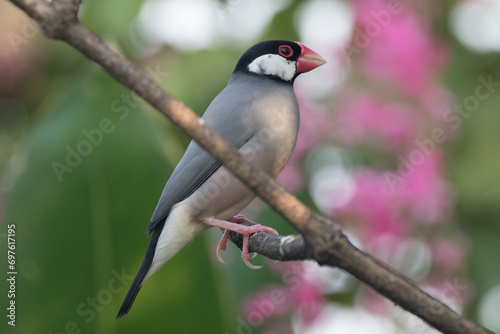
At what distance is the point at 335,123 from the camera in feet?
8.65

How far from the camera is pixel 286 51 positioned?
2.38 m

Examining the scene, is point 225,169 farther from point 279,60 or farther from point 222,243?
point 279,60

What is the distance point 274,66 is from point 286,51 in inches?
2.9

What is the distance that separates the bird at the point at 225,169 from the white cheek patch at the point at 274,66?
4.6 inches

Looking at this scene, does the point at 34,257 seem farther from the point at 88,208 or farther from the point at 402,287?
the point at 402,287

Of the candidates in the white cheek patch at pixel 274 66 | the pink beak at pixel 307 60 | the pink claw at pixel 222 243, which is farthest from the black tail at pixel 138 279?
the pink beak at pixel 307 60

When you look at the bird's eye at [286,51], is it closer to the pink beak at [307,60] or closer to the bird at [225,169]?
the pink beak at [307,60]

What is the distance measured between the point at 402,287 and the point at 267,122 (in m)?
1.10

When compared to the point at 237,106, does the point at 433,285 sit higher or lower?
lower

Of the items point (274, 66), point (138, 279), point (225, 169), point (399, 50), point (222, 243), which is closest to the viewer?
point (138, 279)

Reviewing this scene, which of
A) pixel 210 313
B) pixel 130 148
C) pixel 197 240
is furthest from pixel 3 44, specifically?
pixel 210 313

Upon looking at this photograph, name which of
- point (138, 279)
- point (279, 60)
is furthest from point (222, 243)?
point (279, 60)

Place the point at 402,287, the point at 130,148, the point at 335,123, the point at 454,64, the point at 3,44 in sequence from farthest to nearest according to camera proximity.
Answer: the point at 454,64, the point at 335,123, the point at 3,44, the point at 130,148, the point at 402,287

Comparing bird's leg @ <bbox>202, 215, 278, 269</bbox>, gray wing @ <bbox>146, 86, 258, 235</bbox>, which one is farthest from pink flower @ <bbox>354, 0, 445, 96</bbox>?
bird's leg @ <bbox>202, 215, 278, 269</bbox>
